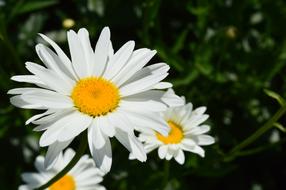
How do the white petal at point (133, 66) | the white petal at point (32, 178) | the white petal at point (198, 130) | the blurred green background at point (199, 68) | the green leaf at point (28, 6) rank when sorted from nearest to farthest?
the white petal at point (133, 66) < the white petal at point (198, 130) < the white petal at point (32, 178) < the blurred green background at point (199, 68) < the green leaf at point (28, 6)

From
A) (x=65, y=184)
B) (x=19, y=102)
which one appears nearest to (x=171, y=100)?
(x=19, y=102)

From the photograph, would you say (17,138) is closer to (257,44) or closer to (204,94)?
(204,94)

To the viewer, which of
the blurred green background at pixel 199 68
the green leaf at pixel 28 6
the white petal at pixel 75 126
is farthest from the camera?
the green leaf at pixel 28 6

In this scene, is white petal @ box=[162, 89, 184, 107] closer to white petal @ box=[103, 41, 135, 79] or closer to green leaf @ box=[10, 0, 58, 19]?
white petal @ box=[103, 41, 135, 79]

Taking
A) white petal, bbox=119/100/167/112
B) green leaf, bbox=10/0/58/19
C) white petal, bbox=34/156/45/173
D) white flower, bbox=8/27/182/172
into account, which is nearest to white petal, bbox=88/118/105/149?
white flower, bbox=8/27/182/172

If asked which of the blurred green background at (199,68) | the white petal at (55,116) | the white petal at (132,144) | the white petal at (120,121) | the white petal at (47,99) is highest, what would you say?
the white petal at (47,99)

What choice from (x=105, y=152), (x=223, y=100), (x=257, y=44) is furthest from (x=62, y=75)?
(x=257, y=44)

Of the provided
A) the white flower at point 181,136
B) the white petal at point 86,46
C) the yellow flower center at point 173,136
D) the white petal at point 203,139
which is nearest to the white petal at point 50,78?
the white petal at point 86,46

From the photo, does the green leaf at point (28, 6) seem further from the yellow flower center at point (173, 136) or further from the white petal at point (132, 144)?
the white petal at point (132, 144)

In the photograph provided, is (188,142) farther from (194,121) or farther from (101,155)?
(101,155)
